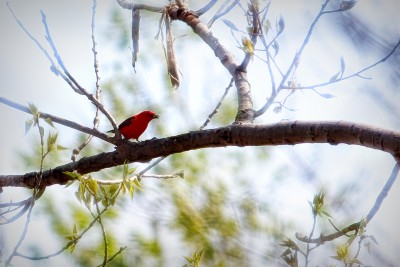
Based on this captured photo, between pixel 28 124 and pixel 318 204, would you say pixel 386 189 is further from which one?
pixel 28 124

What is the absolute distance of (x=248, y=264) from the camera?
178cm

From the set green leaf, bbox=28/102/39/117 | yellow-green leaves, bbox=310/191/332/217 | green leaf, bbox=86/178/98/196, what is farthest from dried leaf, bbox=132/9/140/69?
yellow-green leaves, bbox=310/191/332/217

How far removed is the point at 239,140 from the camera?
1.08m

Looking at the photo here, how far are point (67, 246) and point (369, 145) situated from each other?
680 millimetres

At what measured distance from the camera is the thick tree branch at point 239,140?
841mm

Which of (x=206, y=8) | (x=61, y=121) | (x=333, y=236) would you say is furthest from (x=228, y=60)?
(x=333, y=236)

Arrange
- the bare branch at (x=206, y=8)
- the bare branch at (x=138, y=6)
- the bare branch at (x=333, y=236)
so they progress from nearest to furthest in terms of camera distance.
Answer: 1. the bare branch at (x=333, y=236)
2. the bare branch at (x=206, y=8)
3. the bare branch at (x=138, y=6)

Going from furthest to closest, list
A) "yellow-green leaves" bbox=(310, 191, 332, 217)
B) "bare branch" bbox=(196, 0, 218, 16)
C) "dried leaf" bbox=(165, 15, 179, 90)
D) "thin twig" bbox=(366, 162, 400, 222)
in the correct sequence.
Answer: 1. "bare branch" bbox=(196, 0, 218, 16)
2. "dried leaf" bbox=(165, 15, 179, 90)
3. "yellow-green leaves" bbox=(310, 191, 332, 217)
4. "thin twig" bbox=(366, 162, 400, 222)

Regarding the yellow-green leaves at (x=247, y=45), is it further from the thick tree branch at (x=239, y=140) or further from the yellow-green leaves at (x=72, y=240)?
the yellow-green leaves at (x=72, y=240)

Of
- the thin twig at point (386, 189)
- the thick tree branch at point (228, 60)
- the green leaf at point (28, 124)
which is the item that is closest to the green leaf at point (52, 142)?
the green leaf at point (28, 124)

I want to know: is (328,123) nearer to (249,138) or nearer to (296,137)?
(296,137)

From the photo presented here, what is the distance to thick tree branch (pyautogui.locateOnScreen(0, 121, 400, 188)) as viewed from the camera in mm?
841

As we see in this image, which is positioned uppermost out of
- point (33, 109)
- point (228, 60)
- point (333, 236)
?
point (228, 60)

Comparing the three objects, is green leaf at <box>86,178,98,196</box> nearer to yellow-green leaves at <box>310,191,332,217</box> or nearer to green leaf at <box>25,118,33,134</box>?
green leaf at <box>25,118,33,134</box>
